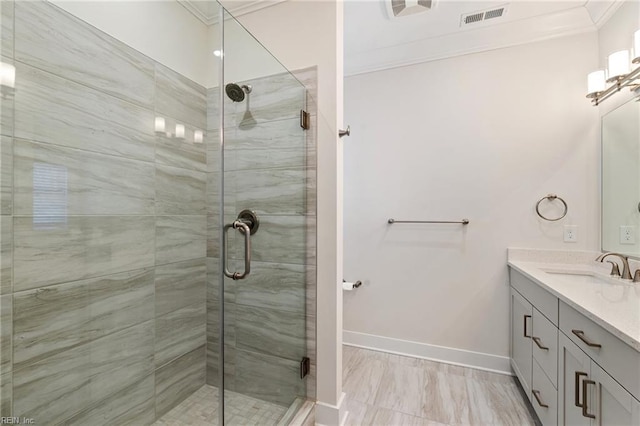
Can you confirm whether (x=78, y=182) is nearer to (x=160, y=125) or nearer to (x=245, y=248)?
(x=160, y=125)

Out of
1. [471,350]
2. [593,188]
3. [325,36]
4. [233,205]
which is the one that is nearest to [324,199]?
[233,205]

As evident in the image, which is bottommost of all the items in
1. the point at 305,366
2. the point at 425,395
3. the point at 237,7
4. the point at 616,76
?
the point at 425,395

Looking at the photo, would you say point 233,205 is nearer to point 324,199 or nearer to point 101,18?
point 324,199

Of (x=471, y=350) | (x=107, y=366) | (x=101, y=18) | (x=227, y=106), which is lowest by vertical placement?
(x=471, y=350)

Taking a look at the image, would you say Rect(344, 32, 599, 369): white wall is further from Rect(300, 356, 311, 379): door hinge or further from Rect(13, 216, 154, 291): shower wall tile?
Rect(13, 216, 154, 291): shower wall tile

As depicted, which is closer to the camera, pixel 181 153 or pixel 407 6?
pixel 181 153

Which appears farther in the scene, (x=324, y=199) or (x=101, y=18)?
(x=324, y=199)

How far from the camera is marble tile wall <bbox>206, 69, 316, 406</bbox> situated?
1.20 meters

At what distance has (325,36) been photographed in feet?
4.82

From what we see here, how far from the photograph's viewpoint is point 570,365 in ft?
3.76

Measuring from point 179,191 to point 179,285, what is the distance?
21.3 inches

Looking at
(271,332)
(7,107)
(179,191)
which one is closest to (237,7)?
(179,191)

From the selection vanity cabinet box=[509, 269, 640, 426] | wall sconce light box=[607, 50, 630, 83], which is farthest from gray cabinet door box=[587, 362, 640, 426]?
wall sconce light box=[607, 50, 630, 83]

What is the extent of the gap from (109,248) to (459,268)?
2268mm
